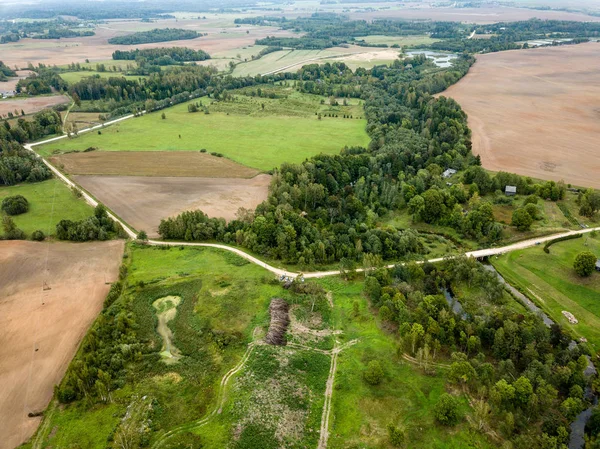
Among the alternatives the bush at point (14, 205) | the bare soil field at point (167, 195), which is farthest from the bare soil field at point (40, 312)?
the bush at point (14, 205)

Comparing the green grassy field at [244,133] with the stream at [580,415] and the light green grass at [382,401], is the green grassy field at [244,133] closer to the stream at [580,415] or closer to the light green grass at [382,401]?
the light green grass at [382,401]

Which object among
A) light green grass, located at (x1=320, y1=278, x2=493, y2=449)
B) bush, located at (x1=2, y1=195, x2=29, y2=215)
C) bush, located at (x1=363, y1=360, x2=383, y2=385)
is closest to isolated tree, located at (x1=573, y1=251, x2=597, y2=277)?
light green grass, located at (x1=320, y1=278, x2=493, y2=449)

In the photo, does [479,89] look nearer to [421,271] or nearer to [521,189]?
→ [521,189]

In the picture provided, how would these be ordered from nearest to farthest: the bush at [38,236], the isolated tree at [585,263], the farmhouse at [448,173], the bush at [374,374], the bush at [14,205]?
the bush at [374,374] → the isolated tree at [585,263] → the bush at [38,236] → the bush at [14,205] → the farmhouse at [448,173]

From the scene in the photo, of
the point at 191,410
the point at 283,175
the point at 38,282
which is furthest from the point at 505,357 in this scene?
the point at 38,282

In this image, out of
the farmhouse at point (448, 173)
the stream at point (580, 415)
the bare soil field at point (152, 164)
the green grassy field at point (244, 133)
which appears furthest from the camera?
the green grassy field at point (244, 133)

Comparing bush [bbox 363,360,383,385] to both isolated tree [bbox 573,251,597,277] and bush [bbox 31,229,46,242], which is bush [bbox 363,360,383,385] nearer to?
isolated tree [bbox 573,251,597,277]
